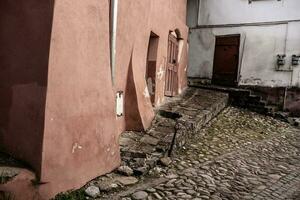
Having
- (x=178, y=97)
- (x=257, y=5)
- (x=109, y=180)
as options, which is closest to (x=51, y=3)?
(x=109, y=180)

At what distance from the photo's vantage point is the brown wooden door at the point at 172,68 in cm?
952

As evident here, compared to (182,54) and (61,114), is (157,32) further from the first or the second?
(61,114)

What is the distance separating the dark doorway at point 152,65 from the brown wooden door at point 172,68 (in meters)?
1.22

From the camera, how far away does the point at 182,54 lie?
10.6 metres

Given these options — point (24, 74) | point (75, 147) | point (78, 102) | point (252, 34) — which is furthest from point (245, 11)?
point (24, 74)

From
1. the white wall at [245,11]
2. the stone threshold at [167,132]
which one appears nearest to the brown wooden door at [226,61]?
the white wall at [245,11]

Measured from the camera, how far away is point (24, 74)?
163 inches

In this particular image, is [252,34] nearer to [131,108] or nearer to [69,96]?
[131,108]

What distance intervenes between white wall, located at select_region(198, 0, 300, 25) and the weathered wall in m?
8.39

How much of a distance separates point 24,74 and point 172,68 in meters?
6.09

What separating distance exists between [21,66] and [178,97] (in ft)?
20.7

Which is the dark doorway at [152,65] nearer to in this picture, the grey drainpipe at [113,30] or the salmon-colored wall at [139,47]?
the salmon-colored wall at [139,47]

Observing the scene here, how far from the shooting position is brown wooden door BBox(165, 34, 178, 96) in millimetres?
9523

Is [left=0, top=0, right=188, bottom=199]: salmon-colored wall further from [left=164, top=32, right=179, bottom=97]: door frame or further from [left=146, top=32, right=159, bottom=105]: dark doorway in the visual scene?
[left=164, top=32, right=179, bottom=97]: door frame
